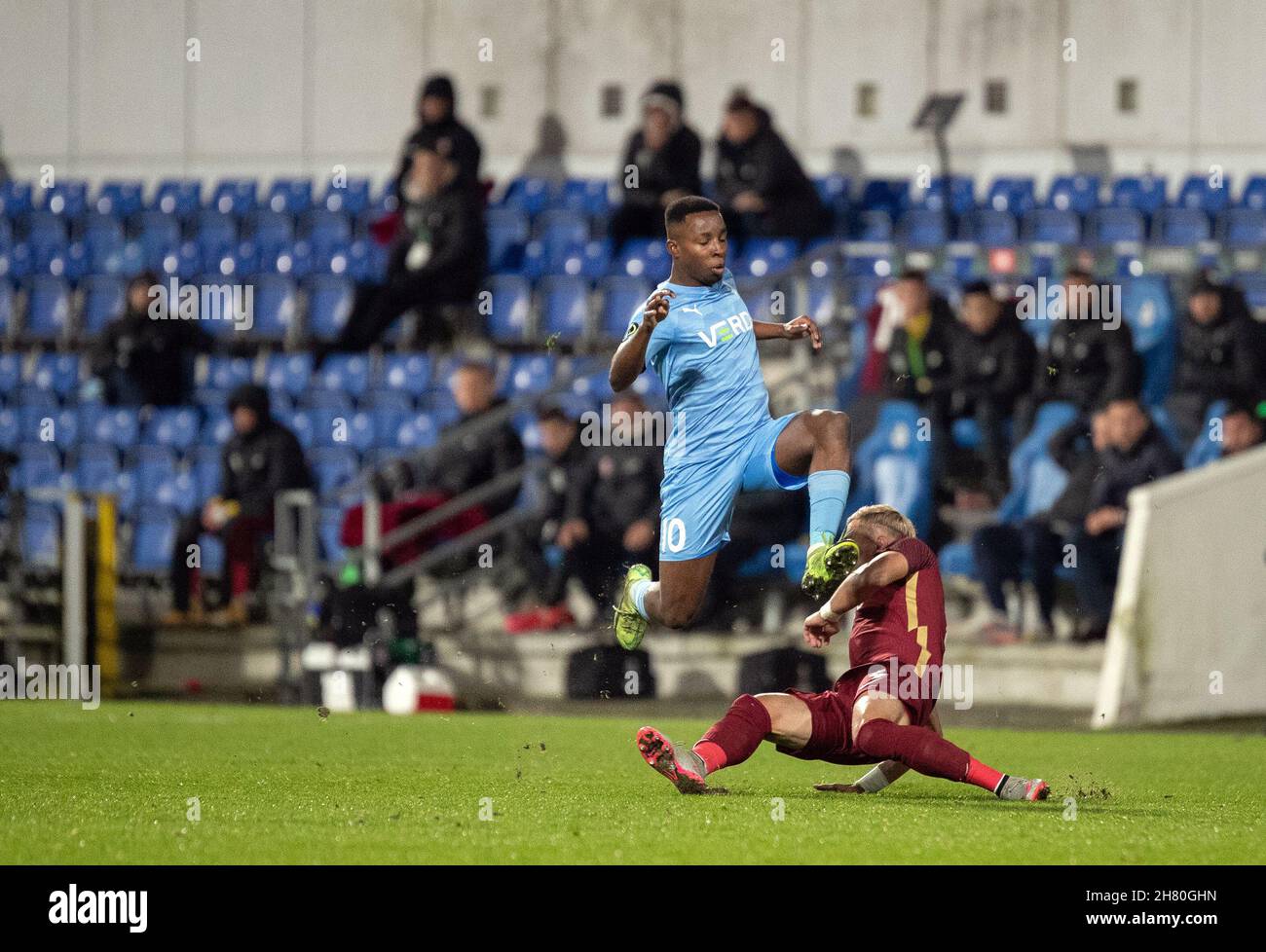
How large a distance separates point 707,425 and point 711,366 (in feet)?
0.97

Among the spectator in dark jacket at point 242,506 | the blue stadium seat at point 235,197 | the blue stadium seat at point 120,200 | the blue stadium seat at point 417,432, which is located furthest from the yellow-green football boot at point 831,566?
the blue stadium seat at point 120,200

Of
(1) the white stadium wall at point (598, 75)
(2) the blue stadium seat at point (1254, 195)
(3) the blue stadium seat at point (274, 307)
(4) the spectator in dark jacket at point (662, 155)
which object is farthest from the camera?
(1) the white stadium wall at point (598, 75)

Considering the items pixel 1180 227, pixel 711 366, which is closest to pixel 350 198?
pixel 1180 227

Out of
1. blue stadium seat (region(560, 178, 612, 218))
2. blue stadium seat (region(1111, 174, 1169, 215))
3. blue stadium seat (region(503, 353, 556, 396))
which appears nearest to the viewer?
blue stadium seat (region(503, 353, 556, 396))

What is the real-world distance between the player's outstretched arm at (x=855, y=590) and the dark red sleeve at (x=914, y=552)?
0.03m

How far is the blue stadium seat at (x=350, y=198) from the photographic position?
61.9 feet

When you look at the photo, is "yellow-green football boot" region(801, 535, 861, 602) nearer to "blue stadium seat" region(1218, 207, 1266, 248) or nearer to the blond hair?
the blond hair

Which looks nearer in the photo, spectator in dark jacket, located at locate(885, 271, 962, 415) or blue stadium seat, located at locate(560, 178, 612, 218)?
spectator in dark jacket, located at locate(885, 271, 962, 415)

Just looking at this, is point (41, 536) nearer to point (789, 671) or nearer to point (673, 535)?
point (789, 671)

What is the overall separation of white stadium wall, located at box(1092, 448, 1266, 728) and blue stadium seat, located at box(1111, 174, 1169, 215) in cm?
583

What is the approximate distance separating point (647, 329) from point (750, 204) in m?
9.28

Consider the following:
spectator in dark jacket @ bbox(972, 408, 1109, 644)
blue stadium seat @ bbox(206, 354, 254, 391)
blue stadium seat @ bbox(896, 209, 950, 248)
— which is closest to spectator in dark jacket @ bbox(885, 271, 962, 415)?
spectator in dark jacket @ bbox(972, 408, 1109, 644)

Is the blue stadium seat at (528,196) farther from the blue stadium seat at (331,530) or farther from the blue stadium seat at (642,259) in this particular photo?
the blue stadium seat at (331,530)

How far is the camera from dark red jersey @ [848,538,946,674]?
638 centimetres
